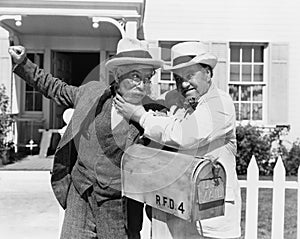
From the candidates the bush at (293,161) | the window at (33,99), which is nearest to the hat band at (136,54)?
the bush at (293,161)

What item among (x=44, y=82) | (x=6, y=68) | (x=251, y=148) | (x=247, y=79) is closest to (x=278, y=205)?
(x=44, y=82)

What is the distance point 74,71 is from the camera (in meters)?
14.6

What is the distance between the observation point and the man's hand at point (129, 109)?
1.92 meters

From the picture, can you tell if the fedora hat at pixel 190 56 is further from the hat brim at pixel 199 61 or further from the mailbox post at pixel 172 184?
the mailbox post at pixel 172 184

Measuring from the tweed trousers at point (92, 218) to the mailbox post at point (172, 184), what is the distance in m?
0.18

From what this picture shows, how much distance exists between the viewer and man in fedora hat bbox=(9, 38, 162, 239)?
208 centimetres

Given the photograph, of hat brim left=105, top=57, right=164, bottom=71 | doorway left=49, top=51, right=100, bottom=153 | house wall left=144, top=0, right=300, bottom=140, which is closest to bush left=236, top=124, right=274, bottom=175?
house wall left=144, top=0, right=300, bottom=140

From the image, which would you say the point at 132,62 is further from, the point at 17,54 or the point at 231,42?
the point at 231,42

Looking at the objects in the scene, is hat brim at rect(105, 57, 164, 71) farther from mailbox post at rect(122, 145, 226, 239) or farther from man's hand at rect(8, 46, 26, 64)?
man's hand at rect(8, 46, 26, 64)

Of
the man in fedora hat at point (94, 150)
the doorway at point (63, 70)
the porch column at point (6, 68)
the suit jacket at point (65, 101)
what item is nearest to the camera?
the man in fedora hat at point (94, 150)

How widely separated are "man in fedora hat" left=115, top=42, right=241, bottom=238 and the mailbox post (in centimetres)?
7

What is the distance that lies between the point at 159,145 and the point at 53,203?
16.4 feet

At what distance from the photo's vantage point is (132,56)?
1.99m

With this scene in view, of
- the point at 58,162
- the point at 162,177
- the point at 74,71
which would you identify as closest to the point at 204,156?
the point at 162,177
